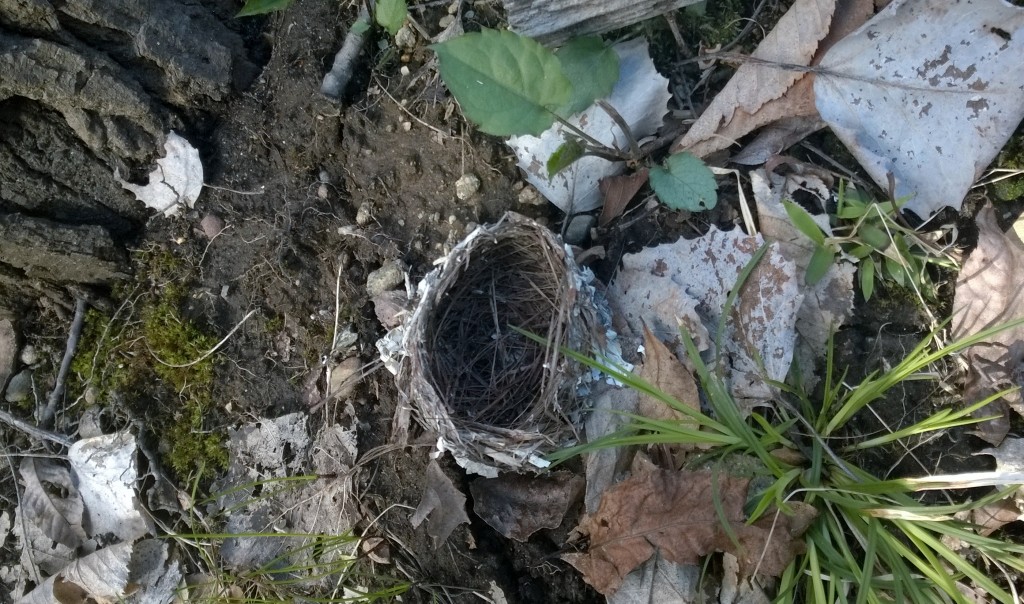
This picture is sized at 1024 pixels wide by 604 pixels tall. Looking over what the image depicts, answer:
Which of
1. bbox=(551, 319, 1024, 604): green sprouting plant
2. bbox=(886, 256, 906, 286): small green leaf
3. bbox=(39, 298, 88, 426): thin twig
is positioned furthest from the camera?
bbox=(39, 298, 88, 426): thin twig

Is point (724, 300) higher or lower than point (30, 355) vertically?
higher

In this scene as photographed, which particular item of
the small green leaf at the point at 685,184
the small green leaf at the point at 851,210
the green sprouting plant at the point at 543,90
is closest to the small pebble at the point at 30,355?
the green sprouting plant at the point at 543,90

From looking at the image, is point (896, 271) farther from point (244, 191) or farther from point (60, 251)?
point (60, 251)

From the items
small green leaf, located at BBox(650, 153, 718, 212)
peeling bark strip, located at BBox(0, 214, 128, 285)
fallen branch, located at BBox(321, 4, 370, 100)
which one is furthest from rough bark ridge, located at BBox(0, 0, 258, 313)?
small green leaf, located at BBox(650, 153, 718, 212)

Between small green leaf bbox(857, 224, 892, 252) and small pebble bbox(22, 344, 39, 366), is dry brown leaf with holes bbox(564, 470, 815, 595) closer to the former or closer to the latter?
small green leaf bbox(857, 224, 892, 252)

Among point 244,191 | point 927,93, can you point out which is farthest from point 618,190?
point 244,191

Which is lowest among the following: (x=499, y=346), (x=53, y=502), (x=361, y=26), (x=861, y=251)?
(x=53, y=502)
